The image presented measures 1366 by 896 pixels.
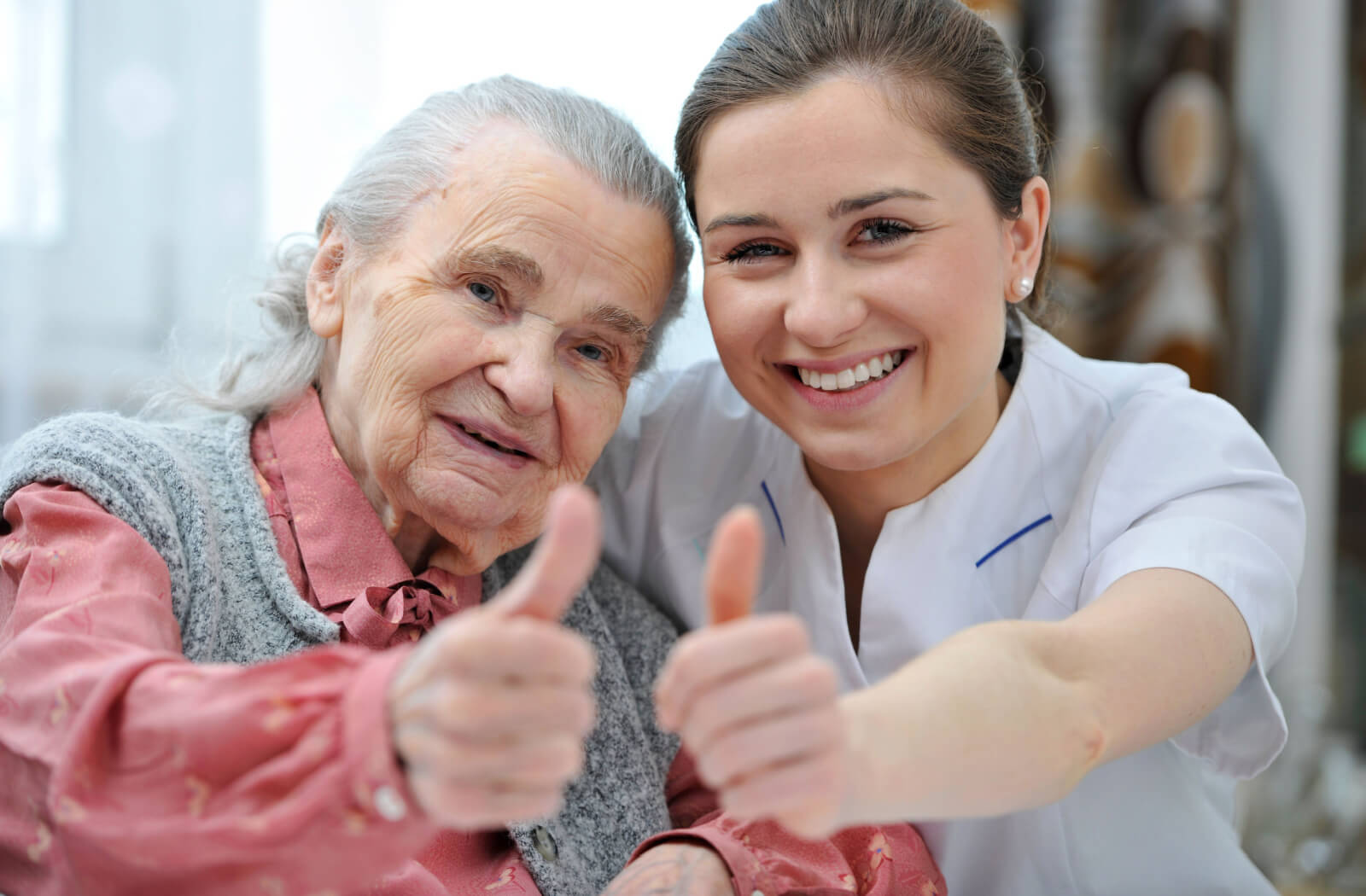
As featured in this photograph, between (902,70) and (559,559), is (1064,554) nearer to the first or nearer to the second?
(902,70)

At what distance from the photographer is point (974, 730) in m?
0.79

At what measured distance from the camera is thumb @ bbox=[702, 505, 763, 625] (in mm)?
685

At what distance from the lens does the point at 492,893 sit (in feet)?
3.58

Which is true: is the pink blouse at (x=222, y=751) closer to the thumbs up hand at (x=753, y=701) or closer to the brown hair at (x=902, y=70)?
the thumbs up hand at (x=753, y=701)

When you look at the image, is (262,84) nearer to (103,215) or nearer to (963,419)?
(103,215)

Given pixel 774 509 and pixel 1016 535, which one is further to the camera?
pixel 774 509

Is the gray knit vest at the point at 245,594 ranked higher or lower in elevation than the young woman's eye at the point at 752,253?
lower

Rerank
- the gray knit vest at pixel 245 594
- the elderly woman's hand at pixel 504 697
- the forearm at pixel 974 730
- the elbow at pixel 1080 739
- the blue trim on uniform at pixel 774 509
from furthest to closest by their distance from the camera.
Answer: the blue trim on uniform at pixel 774 509
the gray knit vest at pixel 245 594
the elbow at pixel 1080 739
the forearm at pixel 974 730
the elderly woman's hand at pixel 504 697

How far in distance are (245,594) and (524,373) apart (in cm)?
32

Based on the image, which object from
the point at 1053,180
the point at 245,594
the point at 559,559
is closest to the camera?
the point at 559,559

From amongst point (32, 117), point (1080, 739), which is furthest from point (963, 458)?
point (32, 117)

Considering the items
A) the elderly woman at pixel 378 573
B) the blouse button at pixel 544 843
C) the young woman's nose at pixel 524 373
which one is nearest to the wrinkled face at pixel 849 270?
the elderly woman at pixel 378 573

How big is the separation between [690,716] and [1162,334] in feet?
7.36

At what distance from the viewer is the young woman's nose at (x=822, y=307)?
1.17 meters
